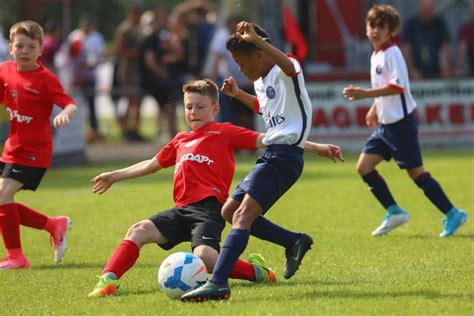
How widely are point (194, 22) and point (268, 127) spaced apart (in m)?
15.2

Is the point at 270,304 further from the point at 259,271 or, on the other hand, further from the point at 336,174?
the point at 336,174

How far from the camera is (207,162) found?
8266 mm

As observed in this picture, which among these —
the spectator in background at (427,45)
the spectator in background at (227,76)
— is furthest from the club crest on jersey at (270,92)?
the spectator in background at (427,45)

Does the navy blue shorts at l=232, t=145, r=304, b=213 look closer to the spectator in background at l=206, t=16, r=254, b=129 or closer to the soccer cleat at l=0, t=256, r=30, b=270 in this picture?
the soccer cleat at l=0, t=256, r=30, b=270

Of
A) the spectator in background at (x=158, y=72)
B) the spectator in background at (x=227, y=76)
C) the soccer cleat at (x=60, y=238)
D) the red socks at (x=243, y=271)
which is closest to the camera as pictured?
the red socks at (x=243, y=271)

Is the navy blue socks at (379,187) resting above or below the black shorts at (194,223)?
below

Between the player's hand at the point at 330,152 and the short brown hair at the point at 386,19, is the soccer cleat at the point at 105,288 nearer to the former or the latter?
the player's hand at the point at 330,152

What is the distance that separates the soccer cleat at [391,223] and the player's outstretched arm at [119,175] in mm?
3123

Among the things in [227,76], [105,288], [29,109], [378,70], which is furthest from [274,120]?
[227,76]

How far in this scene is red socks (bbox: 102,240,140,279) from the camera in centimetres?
792

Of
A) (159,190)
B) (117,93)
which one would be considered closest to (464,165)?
(159,190)

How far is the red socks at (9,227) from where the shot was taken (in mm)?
9648

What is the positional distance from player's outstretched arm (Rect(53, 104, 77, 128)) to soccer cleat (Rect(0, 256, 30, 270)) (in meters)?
1.23

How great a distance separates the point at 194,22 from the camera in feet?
75.2
